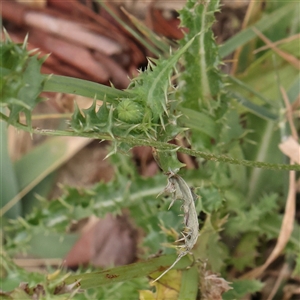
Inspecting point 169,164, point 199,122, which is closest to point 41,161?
point 199,122

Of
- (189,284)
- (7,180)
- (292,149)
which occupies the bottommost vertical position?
(7,180)

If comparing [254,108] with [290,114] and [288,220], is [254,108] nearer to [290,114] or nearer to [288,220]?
[290,114]

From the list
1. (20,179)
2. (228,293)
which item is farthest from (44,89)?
(20,179)

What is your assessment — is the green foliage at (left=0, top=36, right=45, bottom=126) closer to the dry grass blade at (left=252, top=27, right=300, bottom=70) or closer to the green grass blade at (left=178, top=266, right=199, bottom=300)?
the green grass blade at (left=178, top=266, right=199, bottom=300)

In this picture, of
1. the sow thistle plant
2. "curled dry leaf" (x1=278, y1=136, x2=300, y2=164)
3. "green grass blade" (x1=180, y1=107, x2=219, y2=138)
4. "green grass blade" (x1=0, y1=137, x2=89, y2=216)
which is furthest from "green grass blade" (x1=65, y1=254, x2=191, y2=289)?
"green grass blade" (x1=0, y1=137, x2=89, y2=216)

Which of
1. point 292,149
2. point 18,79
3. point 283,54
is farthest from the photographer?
point 283,54

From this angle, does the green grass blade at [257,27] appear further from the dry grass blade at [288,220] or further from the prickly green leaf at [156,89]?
the prickly green leaf at [156,89]
